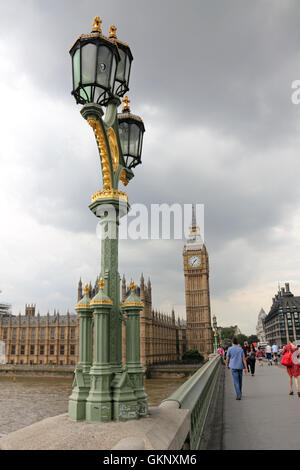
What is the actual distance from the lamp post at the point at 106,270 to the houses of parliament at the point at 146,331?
Result: 6101 cm

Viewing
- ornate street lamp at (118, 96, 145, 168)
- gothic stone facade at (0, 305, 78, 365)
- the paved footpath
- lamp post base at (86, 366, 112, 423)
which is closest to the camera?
lamp post base at (86, 366, 112, 423)

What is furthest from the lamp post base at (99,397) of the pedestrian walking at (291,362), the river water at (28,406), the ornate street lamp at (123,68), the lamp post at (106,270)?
the river water at (28,406)

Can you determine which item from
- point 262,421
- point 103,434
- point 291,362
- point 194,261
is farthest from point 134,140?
point 194,261

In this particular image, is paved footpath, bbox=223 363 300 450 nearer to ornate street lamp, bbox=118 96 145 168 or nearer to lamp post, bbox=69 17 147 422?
lamp post, bbox=69 17 147 422

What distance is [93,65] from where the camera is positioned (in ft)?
13.4

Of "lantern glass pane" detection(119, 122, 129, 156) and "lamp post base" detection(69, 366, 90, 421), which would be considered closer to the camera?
"lamp post base" detection(69, 366, 90, 421)

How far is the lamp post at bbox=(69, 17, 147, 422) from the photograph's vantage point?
365 centimetres

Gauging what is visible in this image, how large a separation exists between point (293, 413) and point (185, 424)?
3.96 meters

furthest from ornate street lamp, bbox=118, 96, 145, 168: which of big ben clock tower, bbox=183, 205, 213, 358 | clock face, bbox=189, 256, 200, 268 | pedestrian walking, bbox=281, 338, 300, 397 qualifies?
clock face, bbox=189, 256, 200, 268

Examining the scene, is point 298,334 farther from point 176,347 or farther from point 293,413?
point 293,413

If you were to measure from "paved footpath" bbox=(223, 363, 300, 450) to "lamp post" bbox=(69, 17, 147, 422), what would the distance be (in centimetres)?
195

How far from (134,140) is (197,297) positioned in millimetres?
93472

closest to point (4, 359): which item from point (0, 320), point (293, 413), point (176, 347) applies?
point (0, 320)

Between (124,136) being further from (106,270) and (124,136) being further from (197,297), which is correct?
(197,297)
